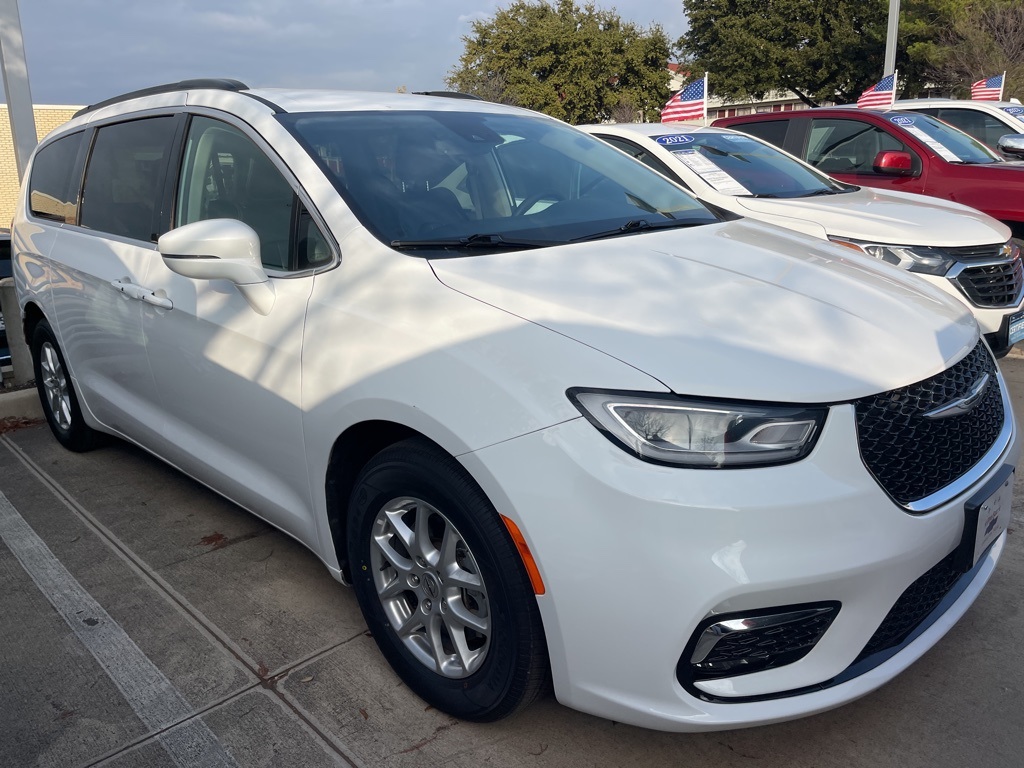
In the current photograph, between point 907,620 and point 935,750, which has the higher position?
point 907,620

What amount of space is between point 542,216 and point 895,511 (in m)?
1.44

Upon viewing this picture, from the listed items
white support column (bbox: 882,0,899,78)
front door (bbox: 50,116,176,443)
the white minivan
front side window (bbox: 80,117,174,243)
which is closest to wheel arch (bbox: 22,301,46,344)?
front door (bbox: 50,116,176,443)

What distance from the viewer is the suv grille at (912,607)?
2043 millimetres

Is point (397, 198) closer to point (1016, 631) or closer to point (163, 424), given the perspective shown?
point (163, 424)

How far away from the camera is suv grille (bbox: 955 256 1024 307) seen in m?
4.83

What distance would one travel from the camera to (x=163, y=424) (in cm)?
344

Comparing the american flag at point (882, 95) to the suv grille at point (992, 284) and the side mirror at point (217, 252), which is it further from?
the side mirror at point (217, 252)

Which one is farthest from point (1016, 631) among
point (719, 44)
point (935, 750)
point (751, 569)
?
point (719, 44)

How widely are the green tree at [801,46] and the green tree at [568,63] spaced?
800 centimetres

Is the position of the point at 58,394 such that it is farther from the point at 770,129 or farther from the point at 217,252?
the point at 770,129

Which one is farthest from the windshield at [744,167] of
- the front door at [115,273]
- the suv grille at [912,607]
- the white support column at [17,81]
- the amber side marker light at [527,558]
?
the white support column at [17,81]

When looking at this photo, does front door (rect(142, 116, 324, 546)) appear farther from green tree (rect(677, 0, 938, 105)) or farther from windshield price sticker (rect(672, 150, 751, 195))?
green tree (rect(677, 0, 938, 105))

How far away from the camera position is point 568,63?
4828cm

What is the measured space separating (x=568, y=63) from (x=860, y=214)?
46.2 metres
